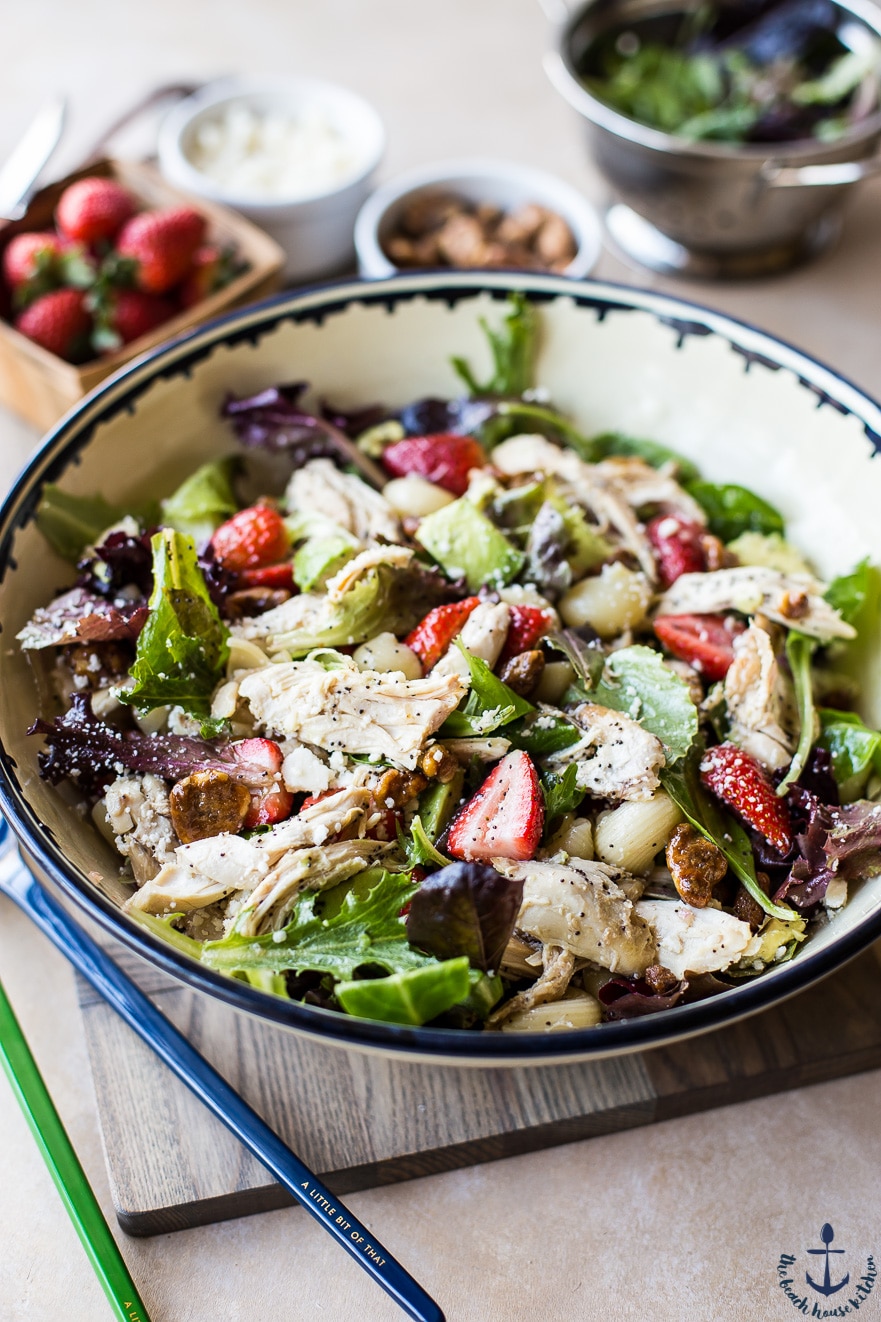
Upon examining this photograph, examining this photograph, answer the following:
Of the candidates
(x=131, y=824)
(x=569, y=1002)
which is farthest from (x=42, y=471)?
(x=569, y=1002)

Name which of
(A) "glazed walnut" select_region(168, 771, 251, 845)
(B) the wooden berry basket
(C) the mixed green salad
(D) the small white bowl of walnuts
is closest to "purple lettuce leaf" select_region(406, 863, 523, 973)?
(A) "glazed walnut" select_region(168, 771, 251, 845)

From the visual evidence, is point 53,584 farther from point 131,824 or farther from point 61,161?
point 61,161

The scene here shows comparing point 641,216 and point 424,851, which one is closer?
point 424,851

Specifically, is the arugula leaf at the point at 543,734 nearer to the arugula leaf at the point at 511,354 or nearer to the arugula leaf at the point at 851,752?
the arugula leaf at the point at 851,752

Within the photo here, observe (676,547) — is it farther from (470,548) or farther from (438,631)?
(438,631)

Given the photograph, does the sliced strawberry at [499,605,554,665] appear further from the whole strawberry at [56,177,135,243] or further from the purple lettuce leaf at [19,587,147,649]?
the whole strawberry at [56,177,135,243]

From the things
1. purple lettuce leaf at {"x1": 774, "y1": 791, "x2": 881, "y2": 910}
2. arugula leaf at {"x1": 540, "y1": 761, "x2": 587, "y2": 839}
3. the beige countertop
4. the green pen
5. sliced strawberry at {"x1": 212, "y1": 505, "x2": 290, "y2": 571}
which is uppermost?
sliced strawberry at {"x1": 212, "y1": 505, "x2": 290, "y2": 571}
